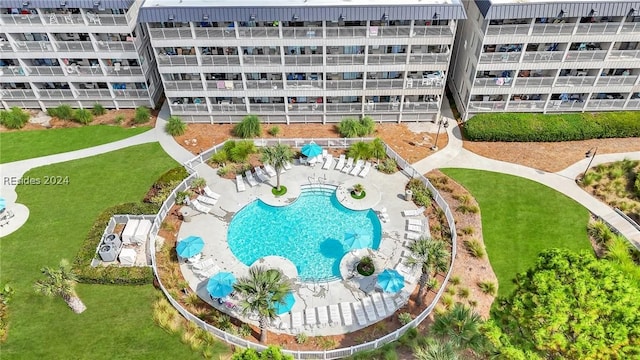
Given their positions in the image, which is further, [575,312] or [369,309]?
[369,309]

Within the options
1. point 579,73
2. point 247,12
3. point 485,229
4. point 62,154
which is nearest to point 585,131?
point 579,73

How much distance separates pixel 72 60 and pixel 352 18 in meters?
31.1

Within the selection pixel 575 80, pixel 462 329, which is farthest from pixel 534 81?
pixel 462 329

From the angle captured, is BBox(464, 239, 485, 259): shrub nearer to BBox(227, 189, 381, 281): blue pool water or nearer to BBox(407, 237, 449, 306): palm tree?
BBox(407, 237, 449, 306): palm tree

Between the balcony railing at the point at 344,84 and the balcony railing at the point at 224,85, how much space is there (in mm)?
9229

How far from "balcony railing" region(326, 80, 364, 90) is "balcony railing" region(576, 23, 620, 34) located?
21.5 m

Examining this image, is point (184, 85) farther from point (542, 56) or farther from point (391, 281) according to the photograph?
point (542, 56)

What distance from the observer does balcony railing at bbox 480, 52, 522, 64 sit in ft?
149

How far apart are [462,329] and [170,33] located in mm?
36610

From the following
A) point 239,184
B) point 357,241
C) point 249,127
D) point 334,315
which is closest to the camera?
point 334,315

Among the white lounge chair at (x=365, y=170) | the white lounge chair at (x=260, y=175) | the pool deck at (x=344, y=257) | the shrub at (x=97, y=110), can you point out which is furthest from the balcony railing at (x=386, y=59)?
the shrub at (x=97, y=110)

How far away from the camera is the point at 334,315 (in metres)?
32.7

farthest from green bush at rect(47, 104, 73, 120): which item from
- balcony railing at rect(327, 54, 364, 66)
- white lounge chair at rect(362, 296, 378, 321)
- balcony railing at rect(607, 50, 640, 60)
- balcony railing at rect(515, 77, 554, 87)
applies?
balcony railing at rect(607, 50, 640, 60)

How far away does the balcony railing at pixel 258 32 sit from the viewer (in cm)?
4369
